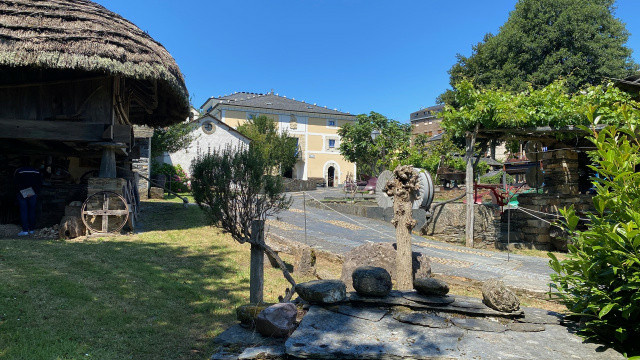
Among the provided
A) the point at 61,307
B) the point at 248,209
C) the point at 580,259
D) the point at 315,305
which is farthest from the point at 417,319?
the point at 61,307

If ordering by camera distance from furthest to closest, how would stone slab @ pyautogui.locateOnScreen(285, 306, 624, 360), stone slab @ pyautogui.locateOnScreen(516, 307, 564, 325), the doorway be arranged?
the doorway, stone slab @ pyautogui.locateOnScreen(516, 307, 564, 325), stone slab @ pyautogui.locateOnScreen(285, 306, 624, 360)

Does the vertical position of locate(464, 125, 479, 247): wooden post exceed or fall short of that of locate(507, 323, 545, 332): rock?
it exceeds it

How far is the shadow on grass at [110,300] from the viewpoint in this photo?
11.3ft

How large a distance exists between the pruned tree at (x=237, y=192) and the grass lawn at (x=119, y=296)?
981 mm

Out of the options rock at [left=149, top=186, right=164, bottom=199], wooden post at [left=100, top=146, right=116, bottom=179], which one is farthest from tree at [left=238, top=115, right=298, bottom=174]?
wooden post at [left=100, top=146, right=116, bottom=179]

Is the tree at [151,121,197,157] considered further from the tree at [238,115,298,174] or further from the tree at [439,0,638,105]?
the tree at [439,0,638,105]

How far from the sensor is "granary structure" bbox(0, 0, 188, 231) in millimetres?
7527

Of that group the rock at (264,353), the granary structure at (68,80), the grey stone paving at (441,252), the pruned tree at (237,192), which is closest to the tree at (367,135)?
the grey stone paving at (441,252)

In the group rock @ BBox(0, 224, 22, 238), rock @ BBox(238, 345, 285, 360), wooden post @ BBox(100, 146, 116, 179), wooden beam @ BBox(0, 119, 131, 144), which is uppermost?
wooden beam @ BBox(0, 119, 131, 144)

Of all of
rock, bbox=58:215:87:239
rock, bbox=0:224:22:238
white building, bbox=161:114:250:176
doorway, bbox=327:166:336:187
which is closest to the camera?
rock, bbox=58:215:87:239

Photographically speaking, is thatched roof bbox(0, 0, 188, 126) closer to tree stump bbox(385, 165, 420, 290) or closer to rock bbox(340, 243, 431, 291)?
rock bbox(340, 243, 431, 291)

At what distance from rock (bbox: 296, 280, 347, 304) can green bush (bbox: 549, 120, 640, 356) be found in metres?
1.87

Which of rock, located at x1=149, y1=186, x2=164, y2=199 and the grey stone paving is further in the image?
rock, located at x1=149, y1=186, x2=164, y2=199

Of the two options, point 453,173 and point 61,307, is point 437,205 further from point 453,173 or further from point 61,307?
point 453,173
